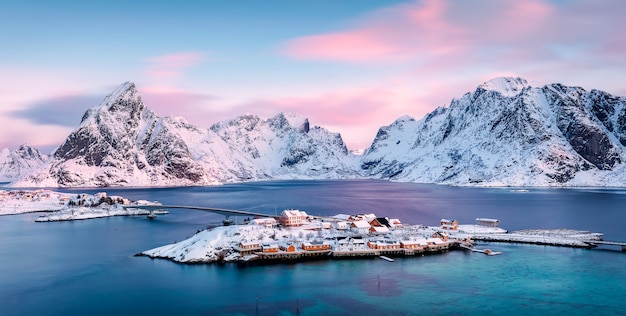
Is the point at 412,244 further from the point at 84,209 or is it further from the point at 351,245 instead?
the point at 84,209

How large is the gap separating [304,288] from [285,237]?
32.0m

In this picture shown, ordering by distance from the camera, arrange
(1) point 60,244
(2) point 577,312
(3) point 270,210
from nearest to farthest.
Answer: (2) point 577,312 < (1) point 60,244 < (3) point 270,210

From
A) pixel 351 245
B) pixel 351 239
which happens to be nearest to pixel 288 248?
pixel 351 245

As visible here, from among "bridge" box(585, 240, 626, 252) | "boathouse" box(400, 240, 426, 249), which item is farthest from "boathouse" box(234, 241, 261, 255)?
"bridge" box(585, 240, 626, 252)

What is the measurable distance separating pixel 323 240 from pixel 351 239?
576 centimetres

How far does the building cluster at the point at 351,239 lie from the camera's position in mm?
94312

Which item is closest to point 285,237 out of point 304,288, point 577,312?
point 304,288

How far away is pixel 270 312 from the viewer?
6147 centimetres

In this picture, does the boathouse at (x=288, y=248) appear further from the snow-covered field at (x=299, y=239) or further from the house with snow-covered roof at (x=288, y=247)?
the snow-covered field at (x=299, y=239)

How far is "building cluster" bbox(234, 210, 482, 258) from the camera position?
3713 inches

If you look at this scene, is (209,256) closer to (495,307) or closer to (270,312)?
(270,312)

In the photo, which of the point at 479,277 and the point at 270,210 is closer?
the point at 479,277

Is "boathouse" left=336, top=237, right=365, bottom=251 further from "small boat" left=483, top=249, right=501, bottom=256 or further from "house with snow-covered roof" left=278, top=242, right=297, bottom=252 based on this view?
"small boat" left=483, top=249, right=501, bottom=256

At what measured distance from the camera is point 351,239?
3900 inches
